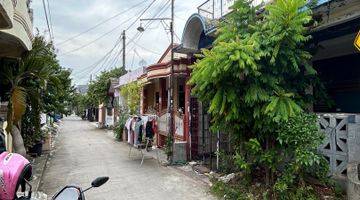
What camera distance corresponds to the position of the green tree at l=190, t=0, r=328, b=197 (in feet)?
19.7

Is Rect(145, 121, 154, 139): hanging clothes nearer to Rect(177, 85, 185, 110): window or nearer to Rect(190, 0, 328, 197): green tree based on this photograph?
Rect(177, 85, 185, 110): window

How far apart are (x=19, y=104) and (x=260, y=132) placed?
19.8ft

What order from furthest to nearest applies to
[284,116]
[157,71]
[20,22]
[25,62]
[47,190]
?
[157,71] < [25,62] < [47,190] < [20,22] < [284,116]

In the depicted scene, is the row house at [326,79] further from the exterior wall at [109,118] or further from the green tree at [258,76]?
the exterior wall at [109,118]

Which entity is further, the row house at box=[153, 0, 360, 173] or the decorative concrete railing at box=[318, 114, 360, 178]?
the row house at box=[153, 0, 360, 173]

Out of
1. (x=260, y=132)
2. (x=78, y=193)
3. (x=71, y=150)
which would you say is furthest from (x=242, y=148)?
(x=71, y=150)

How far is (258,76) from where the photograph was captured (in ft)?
20.9

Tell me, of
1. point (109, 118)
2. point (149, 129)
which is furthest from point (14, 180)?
point (109, 118)

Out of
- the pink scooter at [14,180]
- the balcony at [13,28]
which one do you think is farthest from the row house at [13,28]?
the pink scooter at [14,180]

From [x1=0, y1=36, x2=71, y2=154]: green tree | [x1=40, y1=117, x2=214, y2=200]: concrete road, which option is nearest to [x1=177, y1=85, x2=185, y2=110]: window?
[x1=40, y1=117, x2=214, y2=200]: concrete road

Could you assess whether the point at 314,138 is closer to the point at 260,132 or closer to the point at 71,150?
the point at 260,132

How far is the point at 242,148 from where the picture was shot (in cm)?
738

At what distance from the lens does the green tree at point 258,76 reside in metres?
5.99

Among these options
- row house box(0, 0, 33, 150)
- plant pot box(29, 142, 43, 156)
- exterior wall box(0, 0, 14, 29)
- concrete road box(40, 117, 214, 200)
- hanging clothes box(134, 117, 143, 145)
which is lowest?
concrete road box(40, 117, 214, 200)
